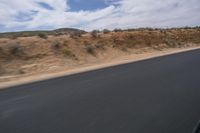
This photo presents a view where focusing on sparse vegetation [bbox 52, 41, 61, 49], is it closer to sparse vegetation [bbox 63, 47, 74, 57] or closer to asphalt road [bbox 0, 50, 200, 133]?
sparse vegetation [bbox 63, 47, 74, 57]

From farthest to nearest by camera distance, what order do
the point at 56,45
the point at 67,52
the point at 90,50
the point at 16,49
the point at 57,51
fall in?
the point at 90,50, the point at 56,45, the point at 57,51, the point at 67,52, the point at 16,49

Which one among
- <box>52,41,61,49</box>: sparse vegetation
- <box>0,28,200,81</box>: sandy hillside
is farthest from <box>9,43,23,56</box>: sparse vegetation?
<box>52,41,61,49</box>: sparse vegetation

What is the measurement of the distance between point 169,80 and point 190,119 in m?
6.21

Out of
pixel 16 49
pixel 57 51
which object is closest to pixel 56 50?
pixel 57 51

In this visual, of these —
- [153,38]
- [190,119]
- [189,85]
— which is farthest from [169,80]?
[153,38]

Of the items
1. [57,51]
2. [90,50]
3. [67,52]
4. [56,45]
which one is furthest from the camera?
[90,50]

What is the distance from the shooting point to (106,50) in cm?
3662

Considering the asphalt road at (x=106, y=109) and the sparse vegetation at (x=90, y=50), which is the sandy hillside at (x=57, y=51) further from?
the asphalt road at (x=106, y=109)

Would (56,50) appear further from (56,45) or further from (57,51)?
(56,45)

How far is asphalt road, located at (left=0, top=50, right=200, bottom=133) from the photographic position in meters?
6.33

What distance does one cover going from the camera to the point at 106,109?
25.8ft

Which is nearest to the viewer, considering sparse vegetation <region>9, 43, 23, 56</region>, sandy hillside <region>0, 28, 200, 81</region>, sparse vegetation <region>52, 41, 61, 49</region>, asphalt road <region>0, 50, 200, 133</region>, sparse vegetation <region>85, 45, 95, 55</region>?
asphalt road <region>0, 50, 200, 133</region>

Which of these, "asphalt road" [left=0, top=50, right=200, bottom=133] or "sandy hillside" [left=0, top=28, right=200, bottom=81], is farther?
"sandy hillside" [left=0, top=28, right=200, bottom=81]

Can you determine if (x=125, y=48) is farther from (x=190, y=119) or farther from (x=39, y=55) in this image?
(x=190, y=119)
